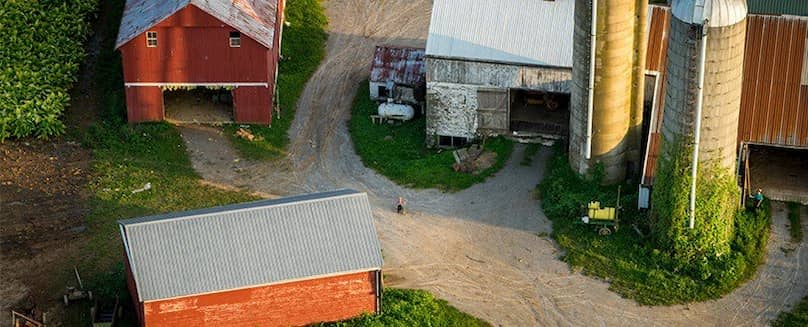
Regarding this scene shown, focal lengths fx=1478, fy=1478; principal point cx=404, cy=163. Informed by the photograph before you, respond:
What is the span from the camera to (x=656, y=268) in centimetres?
5666

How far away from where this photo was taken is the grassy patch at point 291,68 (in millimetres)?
68000

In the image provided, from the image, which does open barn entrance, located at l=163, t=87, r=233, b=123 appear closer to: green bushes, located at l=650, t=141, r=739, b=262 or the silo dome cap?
green bushes, located at l=650, t=141, r=739, b=262

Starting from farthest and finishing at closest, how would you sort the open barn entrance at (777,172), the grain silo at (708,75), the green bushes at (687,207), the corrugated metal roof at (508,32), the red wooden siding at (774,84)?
the corrugated metal roof at (508,32) < the red wooden siding at (774,84) < the open barn entrance at (777,172) < the green bushes at (687,207) < the grain silo at (708,75)

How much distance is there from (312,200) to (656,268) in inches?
534

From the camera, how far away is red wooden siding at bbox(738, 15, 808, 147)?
200ft

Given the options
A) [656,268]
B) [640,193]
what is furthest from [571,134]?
[656,268]

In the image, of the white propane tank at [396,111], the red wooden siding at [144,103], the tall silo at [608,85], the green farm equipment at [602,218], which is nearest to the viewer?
the tall silo at [608,85]

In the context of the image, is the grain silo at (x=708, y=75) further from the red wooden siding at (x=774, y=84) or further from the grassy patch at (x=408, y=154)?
the grassy patch at (x=408, y=154)

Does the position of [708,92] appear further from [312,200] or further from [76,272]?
[76,272]

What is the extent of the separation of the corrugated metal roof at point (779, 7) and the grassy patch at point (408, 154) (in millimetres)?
12514

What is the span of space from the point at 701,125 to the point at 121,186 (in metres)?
24.9

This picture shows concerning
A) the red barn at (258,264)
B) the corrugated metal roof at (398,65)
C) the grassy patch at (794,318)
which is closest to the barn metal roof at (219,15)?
the corrugated metal roof at (398,65)

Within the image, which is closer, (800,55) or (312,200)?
(312,200)

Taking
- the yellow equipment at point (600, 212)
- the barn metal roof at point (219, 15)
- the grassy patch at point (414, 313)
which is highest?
the barn metal roof at point (219, 15)
